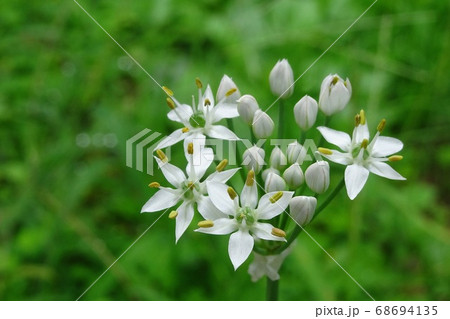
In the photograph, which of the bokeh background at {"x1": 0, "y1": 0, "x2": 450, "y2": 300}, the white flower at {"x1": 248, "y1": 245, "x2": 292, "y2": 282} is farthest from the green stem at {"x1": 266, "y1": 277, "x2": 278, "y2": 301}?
the bokeh background at {"x1": 0, "y1": 0, "x2": 450, "y2": 300}

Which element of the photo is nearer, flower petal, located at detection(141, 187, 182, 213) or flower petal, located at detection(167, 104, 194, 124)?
flower petal, located at detection(141, 187, 182, 213)

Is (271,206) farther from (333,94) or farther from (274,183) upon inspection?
(333,94)

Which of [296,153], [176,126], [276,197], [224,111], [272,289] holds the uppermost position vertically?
[176,126]

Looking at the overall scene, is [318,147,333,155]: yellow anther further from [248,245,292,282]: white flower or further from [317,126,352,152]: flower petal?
[248,245,292,282]: white flower

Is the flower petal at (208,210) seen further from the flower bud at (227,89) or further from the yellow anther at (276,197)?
the flower bud at (227,89)

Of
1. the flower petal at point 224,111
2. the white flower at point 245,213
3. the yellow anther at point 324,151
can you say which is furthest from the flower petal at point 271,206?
the flower petal at point 224,111

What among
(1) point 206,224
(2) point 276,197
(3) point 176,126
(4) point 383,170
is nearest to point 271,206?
(2) point 276,197
